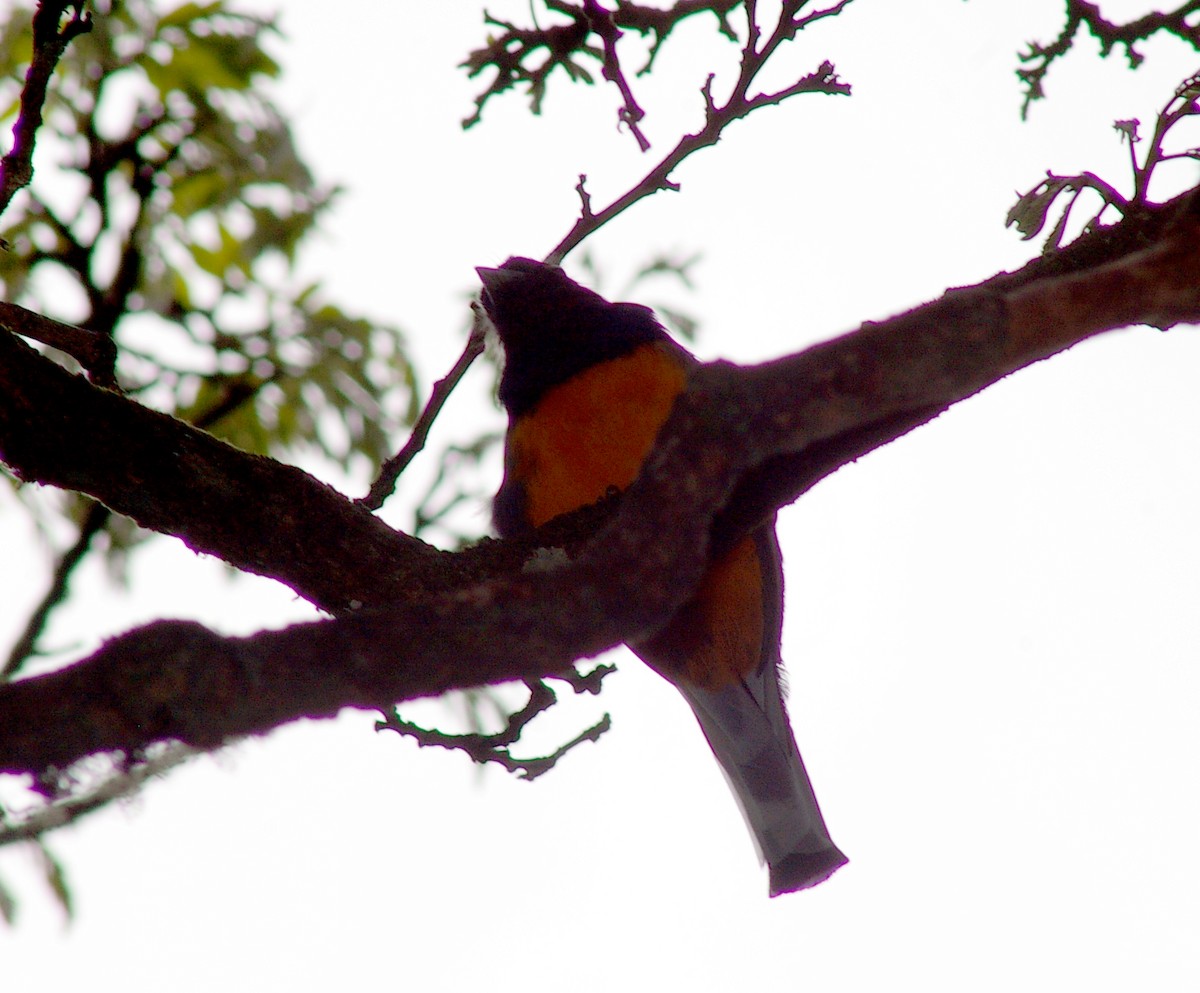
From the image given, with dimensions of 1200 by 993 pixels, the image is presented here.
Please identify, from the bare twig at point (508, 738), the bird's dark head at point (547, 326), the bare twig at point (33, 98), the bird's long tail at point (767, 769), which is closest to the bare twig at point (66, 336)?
the bare twig at point (33, 98)

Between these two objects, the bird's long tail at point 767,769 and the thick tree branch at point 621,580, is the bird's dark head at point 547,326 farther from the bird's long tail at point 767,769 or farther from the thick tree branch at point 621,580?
the thick tree branch at point 621,580

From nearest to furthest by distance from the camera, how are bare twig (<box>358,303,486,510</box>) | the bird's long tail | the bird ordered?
bare twig (<box>358,303,486,510</box>), the bird, the bird's long tail

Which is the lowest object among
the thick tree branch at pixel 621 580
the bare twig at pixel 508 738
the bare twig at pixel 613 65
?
the thick tree branch at pixel 621 580

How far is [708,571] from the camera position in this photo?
10.1 feet

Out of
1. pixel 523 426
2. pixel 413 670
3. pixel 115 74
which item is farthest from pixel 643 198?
pixel 115 74

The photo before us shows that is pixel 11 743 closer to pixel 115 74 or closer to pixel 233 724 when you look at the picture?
pixel 233 724

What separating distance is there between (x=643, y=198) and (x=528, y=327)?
1.14 metres

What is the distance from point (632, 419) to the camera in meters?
3.05

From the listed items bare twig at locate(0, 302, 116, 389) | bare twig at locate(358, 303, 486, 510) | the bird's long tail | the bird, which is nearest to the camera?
bare twig at locate(0, 302, 116, 389)

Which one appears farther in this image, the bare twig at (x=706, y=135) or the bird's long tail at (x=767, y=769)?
the bird's long tail at (x=767, y=769)

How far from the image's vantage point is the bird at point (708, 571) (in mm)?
3090

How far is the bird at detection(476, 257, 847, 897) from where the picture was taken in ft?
10.1

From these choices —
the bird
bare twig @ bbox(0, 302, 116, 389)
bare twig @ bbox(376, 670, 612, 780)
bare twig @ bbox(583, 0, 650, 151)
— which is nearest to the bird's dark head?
the bird

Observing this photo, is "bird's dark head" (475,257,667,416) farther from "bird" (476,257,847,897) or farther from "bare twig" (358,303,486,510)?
"bare twig" (358,303,486,510)
